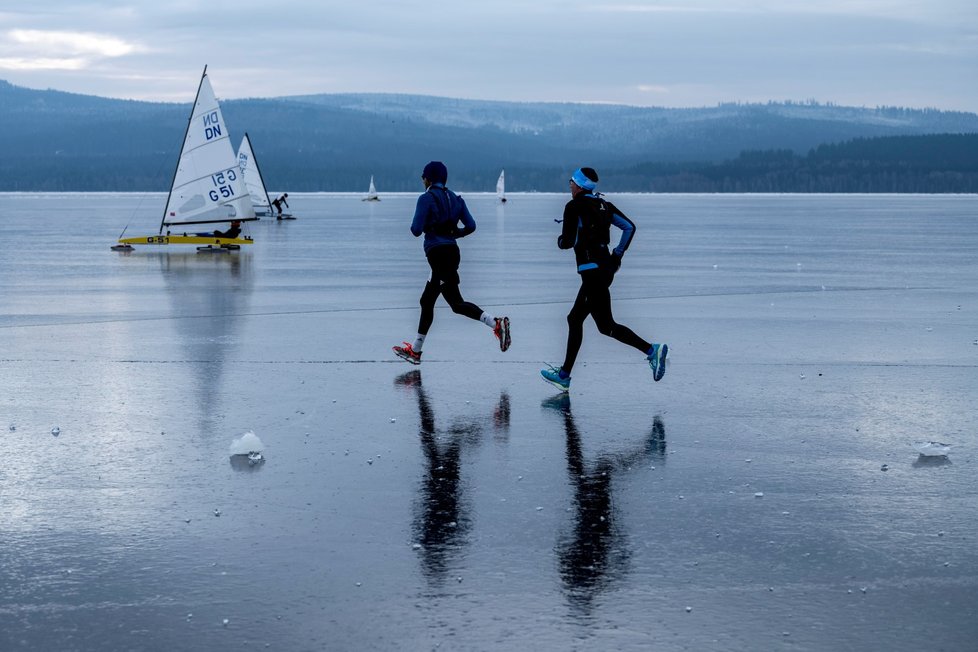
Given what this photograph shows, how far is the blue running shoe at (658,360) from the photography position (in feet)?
36.0

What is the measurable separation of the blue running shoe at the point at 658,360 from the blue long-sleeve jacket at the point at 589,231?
75 cm

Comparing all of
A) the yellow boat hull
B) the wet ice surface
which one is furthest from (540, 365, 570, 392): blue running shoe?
the yellow boat hull

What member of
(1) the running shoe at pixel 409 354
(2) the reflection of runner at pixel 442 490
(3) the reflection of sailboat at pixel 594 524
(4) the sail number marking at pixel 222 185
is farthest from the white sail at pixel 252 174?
(3) the reflection of sailboat at pixel 594 524

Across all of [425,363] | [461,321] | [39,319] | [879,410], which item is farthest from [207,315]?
[879,410]

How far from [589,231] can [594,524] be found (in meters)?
4.67

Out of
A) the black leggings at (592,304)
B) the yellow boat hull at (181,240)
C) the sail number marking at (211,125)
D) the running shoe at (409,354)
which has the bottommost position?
the yellow boat hull at (181,240)

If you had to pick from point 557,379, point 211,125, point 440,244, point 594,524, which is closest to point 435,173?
point 440,244

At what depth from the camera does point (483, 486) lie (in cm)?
736

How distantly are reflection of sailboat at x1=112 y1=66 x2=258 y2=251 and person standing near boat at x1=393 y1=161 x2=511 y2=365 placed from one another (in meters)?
22.8

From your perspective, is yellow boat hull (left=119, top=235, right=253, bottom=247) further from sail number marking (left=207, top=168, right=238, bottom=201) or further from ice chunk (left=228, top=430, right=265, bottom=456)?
ice chunk (left=228, top=430, right=265, bottom=456)

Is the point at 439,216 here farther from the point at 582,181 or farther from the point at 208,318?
the point at 208,318

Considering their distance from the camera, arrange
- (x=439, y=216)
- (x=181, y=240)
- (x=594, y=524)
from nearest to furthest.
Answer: (x=594, y=524) → (x=439, y=216) → (x=181, y=240)

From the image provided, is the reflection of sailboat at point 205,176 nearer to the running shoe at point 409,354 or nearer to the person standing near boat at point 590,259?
the running shoe at point 409,354

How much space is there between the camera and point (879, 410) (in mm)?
9828
